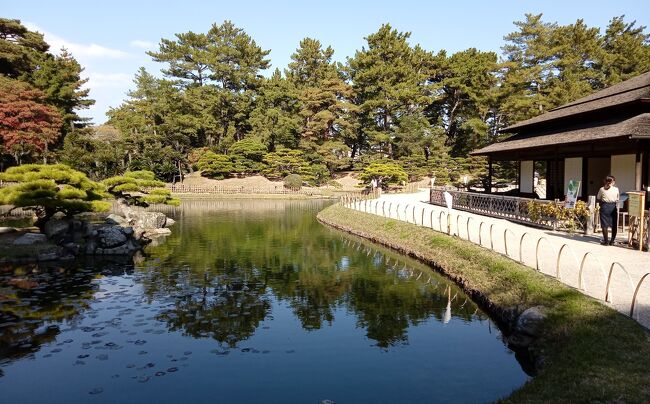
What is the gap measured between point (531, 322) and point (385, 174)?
3962 centimetres

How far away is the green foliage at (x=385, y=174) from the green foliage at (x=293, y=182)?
8874mm

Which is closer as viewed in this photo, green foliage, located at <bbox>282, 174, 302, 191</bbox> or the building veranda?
the building veranda

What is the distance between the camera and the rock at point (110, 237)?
18.9 m

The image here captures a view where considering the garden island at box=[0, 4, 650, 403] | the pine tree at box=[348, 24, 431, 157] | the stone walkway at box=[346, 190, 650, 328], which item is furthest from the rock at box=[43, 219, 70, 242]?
the pine tree at box=[348, 24, 431, 157]

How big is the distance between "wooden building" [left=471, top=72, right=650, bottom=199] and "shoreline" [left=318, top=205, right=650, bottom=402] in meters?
7.58

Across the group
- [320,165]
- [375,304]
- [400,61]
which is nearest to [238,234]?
[375,304]

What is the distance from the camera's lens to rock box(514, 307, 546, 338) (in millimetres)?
8523

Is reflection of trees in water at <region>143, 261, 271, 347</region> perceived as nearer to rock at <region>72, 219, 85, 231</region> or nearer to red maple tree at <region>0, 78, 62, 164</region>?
rock at <region>72, 219, 85, 231</region>

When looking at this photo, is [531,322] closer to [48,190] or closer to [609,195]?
[609,195]

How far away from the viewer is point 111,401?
682cm

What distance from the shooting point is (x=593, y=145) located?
18578mm

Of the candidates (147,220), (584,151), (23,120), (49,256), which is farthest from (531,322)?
(23,120)

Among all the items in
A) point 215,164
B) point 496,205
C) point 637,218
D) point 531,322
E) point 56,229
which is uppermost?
point 215,164

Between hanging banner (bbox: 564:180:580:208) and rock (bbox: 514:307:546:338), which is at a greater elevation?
hanging banner (bbox: 564:180:580:208)
